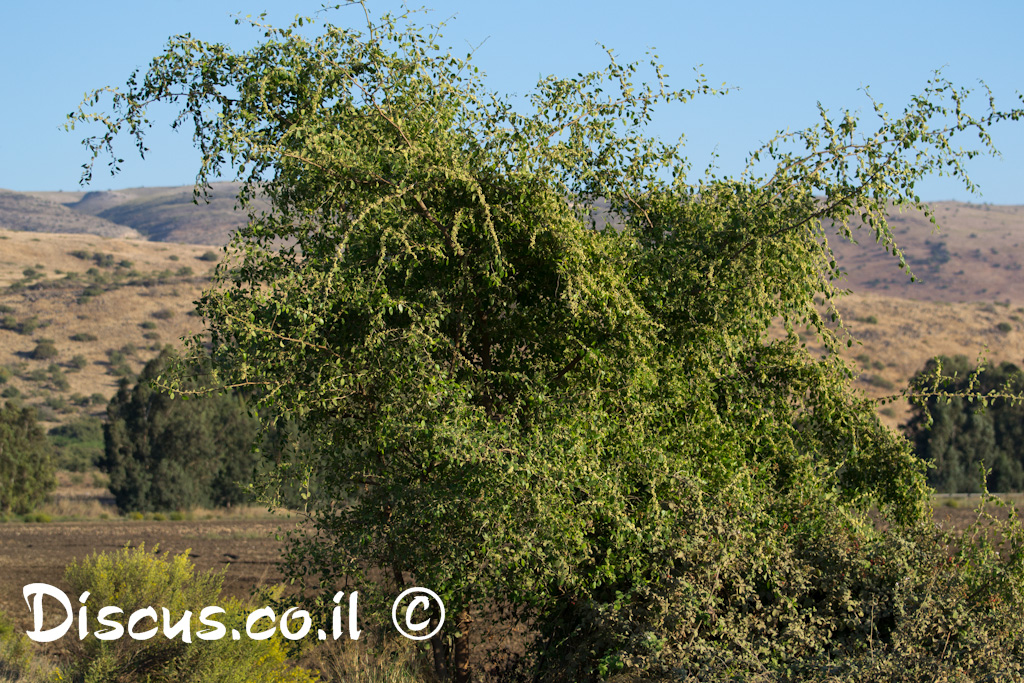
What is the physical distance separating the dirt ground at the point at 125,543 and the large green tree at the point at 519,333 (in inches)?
376

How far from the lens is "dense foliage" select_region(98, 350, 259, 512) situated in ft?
116

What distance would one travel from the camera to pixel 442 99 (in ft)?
25.3

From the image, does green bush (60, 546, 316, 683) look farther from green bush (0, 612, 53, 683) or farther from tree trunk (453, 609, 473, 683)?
tree trunk (453, 609, 473, 683)

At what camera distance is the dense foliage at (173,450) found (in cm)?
3550

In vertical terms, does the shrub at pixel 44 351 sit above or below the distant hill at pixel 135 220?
below

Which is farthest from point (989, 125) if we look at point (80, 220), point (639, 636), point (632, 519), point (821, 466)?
point (80, 220)

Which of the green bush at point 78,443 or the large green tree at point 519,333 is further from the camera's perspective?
the green bush at point 78,443

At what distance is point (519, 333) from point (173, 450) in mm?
31425

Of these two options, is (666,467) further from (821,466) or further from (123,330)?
(123,330)

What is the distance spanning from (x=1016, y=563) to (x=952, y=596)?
61 cm

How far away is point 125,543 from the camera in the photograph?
2316 cm

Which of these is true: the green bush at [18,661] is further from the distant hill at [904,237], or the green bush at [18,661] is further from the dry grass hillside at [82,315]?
the distant hill at [904,237]

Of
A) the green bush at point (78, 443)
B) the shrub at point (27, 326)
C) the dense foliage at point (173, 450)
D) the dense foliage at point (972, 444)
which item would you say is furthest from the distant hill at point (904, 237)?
the dense foliage at point (173, 450)

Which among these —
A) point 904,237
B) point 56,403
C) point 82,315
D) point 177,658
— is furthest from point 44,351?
point 904,237
